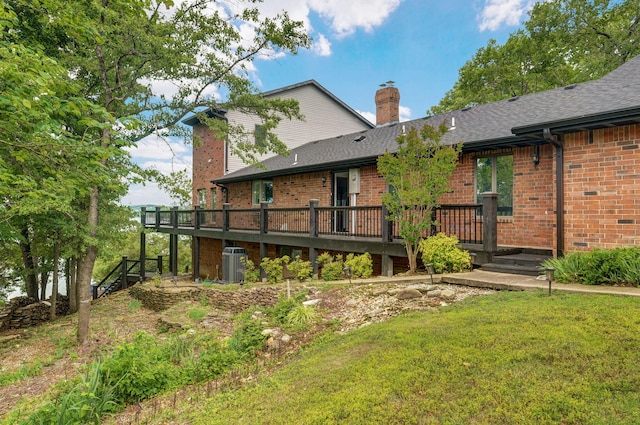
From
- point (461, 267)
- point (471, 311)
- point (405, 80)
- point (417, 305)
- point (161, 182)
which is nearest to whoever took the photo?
point (471, 311)

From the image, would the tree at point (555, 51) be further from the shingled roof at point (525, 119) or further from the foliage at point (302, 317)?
the foliage at point (302, 317)

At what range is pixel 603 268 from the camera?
5840 millimetres

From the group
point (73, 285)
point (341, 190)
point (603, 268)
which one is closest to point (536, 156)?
point (603, 268)

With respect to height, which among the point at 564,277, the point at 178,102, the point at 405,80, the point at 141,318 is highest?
the point at 405,80

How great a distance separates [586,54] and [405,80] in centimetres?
1052

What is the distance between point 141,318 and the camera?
10070 mm

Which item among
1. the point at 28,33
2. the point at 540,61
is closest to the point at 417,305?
the point at 28,33

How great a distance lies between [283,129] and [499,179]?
45.2ft

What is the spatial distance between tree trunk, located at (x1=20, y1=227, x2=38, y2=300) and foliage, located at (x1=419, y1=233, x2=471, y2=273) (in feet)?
39.8

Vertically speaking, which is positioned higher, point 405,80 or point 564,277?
point 405,80

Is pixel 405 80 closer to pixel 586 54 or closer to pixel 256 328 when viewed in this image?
pixel 586 54

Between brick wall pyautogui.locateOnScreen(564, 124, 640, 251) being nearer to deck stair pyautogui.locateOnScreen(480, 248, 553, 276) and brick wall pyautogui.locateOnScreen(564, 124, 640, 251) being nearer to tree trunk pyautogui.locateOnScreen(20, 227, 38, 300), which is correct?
deck stair pyautogui.locateOnScreen(480, 248, 553, 276)

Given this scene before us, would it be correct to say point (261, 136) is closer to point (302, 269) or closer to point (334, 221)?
point (334, 221)

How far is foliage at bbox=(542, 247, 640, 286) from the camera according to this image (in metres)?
5.64
